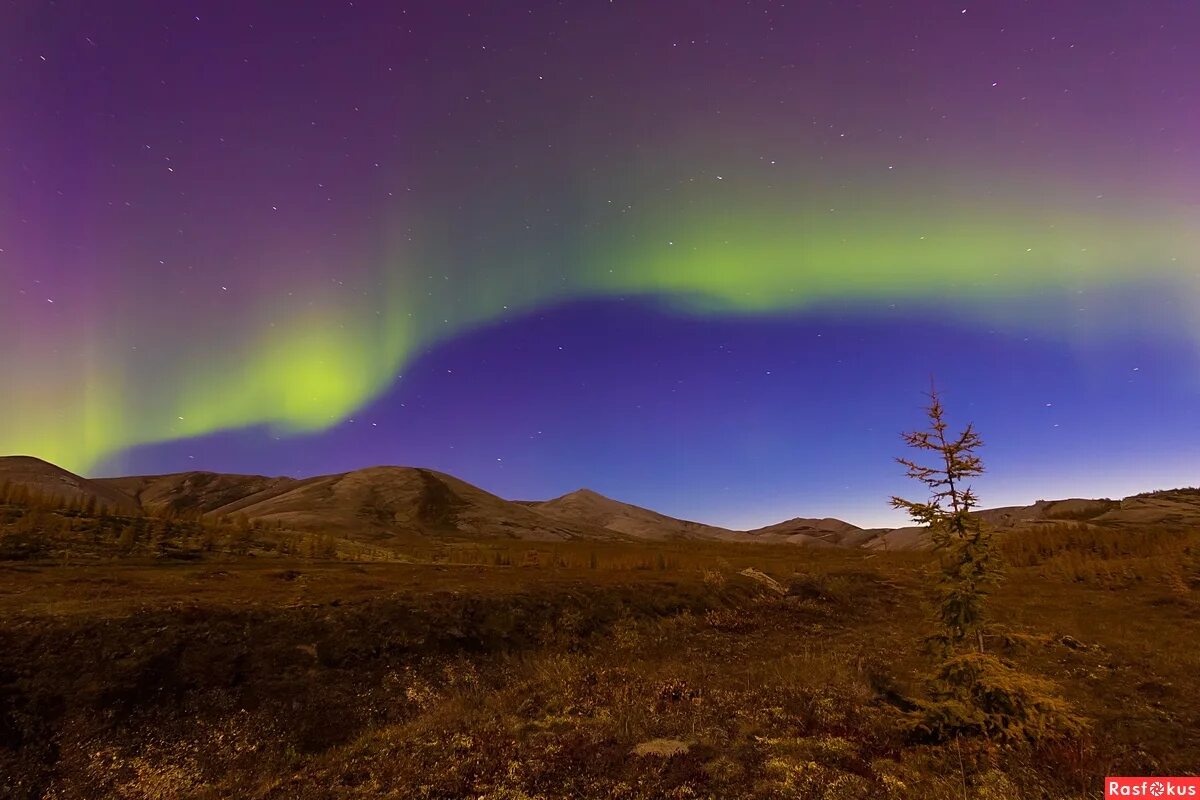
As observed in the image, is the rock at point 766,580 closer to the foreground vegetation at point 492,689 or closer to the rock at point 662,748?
the foreground vegetation at point 492,689

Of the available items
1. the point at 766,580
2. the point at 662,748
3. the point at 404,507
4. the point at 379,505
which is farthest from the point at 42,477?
the point at 662,748

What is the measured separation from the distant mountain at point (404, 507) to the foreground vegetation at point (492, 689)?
165 ft

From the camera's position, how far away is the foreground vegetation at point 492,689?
35.7 ft

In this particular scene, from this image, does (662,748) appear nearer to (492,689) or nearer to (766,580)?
(492,689)

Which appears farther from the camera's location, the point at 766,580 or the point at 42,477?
the point at 42,477
